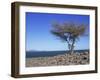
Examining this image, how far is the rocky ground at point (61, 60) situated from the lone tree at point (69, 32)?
0.07 m

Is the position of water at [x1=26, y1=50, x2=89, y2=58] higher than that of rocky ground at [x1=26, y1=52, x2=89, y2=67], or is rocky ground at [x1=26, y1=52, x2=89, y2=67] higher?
water at [x1=26, y1=50, x2=89, y2=58]

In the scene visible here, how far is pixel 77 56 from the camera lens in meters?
2.17

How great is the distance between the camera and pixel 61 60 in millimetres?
2094

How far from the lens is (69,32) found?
2.12 m

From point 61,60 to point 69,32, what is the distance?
0.80 ft

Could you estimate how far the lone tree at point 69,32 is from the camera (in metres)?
2.08

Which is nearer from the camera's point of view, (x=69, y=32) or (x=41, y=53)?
(x=41, y=53)

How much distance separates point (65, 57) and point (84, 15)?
40cm

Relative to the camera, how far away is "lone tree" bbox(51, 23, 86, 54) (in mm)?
2080

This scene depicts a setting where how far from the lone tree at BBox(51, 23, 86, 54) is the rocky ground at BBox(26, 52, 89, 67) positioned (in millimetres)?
67

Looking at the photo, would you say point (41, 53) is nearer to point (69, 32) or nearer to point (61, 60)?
point (61, 60)

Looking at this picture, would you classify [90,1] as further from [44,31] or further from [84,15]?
[44,31]

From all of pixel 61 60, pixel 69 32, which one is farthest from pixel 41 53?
pixel 69 32

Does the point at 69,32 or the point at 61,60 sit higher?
the point at 69,32
